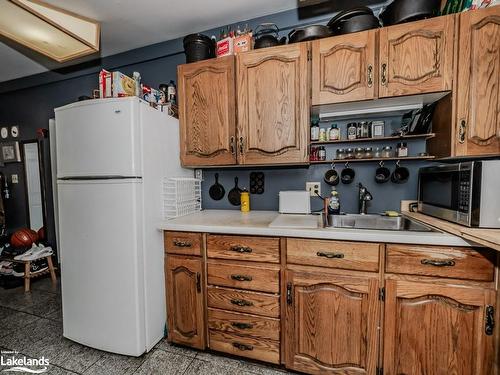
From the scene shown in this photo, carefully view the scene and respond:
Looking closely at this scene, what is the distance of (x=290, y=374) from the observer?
1.37 metres

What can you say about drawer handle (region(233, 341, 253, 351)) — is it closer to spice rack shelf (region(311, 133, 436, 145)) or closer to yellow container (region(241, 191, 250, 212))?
yellow container (region(241, 191, 250, 212))

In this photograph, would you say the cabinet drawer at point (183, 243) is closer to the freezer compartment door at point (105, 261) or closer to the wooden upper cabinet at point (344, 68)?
the freezer compartment door at point (105, 261)

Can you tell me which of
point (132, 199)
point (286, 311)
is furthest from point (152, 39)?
point (286, 311)

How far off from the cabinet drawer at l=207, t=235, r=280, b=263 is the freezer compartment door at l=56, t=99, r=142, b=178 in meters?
0.66

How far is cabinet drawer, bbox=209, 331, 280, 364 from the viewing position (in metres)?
1.38

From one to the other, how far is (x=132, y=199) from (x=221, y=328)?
991 millimetres

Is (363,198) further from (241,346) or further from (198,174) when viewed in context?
(198,174)

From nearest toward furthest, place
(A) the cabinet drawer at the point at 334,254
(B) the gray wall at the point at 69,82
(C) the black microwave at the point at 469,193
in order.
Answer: (C) the black microwave at the point at 469,193 < (A) the cabinet drawer at the point at 334,254 < (B) the gray wall at the point at 69,82

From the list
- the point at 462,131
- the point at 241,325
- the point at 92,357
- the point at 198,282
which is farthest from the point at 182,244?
the point at 462,131

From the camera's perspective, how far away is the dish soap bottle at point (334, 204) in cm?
174

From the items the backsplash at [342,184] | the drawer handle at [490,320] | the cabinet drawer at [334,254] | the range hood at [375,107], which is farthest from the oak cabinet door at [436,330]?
the range hood at [375,107]

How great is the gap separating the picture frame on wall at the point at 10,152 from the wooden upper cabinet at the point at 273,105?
3394 millimetres

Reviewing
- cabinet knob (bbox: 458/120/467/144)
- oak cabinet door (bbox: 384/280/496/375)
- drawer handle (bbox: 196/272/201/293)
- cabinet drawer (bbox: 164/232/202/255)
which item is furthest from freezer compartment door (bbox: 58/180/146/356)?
cabinet knob (bbox: 458/120/467/144)

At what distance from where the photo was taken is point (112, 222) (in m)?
1.46
